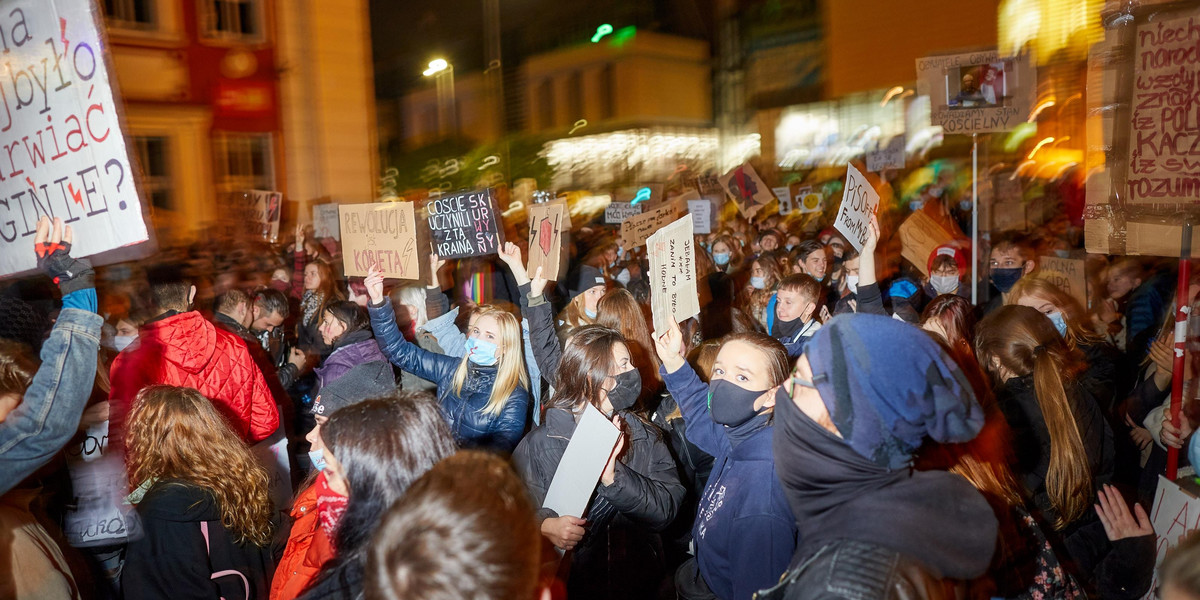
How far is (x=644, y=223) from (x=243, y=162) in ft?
41.0

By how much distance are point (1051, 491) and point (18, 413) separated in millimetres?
3530

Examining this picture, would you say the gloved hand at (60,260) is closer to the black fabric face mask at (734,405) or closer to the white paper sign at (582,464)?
the white paper sign at (582,464)

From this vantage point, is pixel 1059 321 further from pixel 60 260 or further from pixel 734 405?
pixel 60 260

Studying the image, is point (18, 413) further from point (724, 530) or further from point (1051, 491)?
point (1051, 491)

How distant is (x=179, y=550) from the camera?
109 inches

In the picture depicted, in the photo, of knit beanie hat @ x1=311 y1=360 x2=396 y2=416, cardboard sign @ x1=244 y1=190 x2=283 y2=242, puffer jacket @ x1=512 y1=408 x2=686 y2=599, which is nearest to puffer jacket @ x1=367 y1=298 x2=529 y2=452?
knit beanie hat @ x1=311 y1=360 x2=396 y2=416

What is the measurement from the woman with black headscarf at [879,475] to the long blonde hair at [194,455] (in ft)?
6.88

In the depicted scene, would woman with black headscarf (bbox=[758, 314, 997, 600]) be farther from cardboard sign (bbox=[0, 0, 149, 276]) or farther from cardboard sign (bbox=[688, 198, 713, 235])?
cardboard sign (bbox=[688, 198, 713, 235])

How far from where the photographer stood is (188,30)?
16.1 m

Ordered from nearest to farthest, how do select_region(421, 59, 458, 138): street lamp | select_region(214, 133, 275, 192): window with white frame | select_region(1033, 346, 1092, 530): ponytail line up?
1. select_region(1033, 346, 1092, 530): ponytail
2. select_region(214, 133, 275, 192): window with white frame
3. select_region(421, 59, 458, 138): street lamp

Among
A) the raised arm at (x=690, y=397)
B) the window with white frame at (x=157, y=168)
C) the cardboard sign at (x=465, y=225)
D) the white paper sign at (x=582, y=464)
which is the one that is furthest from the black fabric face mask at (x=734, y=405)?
the window with white frame at (x=157, y=168)

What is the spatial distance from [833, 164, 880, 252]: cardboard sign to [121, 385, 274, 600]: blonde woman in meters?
3.40

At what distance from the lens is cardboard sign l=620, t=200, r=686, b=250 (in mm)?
7707

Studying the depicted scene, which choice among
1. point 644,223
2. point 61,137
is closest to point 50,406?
point 61,137
